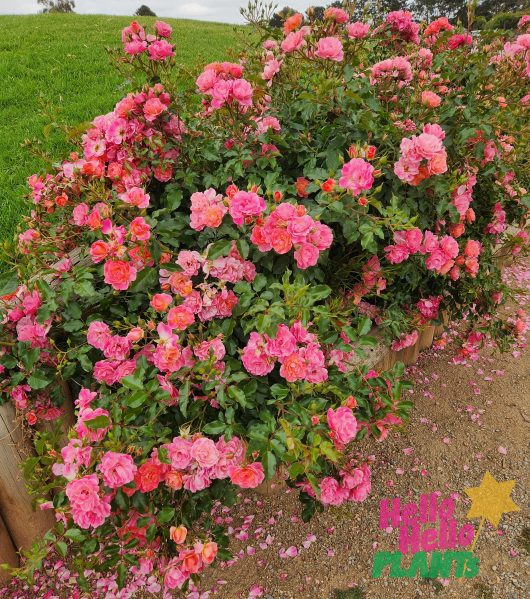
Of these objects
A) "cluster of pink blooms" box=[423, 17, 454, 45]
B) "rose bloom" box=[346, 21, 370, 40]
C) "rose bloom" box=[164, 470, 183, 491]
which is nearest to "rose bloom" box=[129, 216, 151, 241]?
"rose bloom" box=[164, 470, 183, 491]

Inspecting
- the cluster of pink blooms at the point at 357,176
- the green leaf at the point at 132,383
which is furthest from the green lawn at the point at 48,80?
the green leaf at the point at 132,383

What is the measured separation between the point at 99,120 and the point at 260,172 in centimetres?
68

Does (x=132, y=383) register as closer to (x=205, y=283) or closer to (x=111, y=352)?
(x=111, y=352)

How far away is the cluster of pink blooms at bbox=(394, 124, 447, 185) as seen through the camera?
5.68 ft

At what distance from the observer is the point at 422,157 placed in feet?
5.79

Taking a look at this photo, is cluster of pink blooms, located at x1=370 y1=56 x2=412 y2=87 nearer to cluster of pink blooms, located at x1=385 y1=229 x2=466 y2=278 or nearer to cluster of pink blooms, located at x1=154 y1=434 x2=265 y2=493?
cluster of pink blooms, located at x1=385 y1=229 x2=466 y2=278

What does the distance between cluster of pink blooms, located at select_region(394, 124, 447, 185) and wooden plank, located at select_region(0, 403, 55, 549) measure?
65.2 inches

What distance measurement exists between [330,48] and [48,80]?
574cm

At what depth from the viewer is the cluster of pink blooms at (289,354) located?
4.69 feet

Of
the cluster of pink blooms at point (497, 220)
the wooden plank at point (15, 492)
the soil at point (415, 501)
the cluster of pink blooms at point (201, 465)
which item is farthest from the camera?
the cluster of pink blooms at point (497, 220)

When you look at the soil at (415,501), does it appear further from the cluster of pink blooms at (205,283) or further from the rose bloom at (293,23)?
the rose bloom at (293,23)

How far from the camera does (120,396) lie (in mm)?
1630

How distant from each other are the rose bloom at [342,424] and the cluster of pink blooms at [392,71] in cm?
147

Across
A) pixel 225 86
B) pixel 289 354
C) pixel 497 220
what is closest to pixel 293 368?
pixel 289 354
